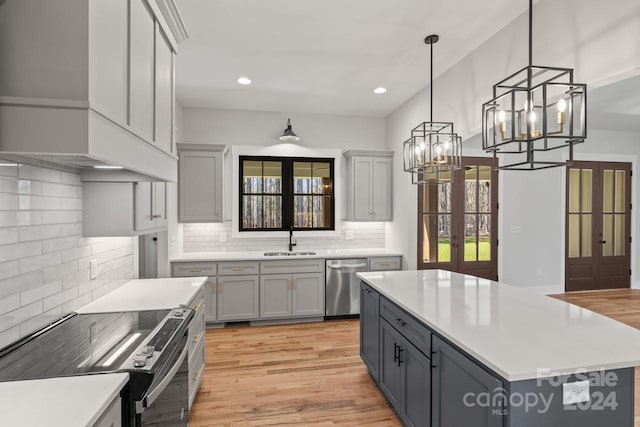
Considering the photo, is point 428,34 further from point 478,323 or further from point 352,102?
point 478,323

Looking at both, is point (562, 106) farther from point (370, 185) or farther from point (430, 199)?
point (370, 185)

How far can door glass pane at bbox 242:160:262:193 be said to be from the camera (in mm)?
4895

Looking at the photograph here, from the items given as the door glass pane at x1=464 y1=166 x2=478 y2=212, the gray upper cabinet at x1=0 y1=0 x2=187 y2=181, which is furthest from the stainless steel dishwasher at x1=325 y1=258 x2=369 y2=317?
the gray upper cabinet at x1=0 y1=0 x2=187 y2=181

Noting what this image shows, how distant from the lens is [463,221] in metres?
4.96

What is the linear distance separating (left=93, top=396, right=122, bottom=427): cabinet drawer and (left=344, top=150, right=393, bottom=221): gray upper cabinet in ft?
12.6

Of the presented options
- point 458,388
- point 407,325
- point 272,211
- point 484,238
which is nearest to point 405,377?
point 407,325

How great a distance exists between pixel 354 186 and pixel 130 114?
3.59m

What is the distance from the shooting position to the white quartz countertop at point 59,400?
100 centimetres

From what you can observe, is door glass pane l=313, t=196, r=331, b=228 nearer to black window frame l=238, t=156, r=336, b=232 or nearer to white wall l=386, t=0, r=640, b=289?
black window frame l=238, t=156, r=336, b=232

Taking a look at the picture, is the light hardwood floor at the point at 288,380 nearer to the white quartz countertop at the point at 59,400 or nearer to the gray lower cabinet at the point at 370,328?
the gray lower cabinet at the point at 370,328

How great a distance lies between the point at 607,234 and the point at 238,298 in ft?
21.1

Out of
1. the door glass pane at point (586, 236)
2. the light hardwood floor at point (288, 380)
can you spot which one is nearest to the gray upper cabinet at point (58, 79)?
the light hardwood floor at point (288, 380)

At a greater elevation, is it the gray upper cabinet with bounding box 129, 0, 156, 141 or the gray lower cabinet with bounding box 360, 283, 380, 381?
the gray upper cabinet with bounding box 129, 0, 156, 141

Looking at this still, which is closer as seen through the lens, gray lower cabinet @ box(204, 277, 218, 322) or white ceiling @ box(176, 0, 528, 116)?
white ceiling @ box(176, 0, 528, 116)
